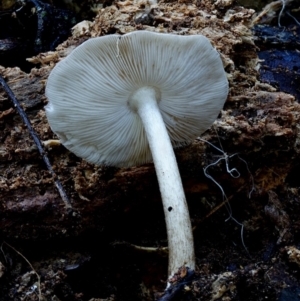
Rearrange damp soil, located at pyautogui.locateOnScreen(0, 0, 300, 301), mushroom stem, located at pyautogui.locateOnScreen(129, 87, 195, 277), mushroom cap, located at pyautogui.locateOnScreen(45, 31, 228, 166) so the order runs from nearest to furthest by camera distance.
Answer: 1. mushroom cap, located at pyautogui.locateOnScreen(45, 31, 228, 166)
2. mushroom stem, located at pyautogui.locateOnScreen(129, 87, 195, 277)
3. damp soil, located at pyautogui.locateOnScreen(0, 0, 300, 301)

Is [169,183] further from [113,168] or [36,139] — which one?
[36,139]

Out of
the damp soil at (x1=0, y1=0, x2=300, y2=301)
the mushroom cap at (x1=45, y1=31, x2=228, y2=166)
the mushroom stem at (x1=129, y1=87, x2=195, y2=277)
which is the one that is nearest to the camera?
the mushroom cap at (x1=45, y1=31, x2=228, y2=166)

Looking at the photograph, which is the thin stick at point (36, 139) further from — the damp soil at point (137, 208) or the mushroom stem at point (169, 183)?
the mushroom stem at point (169, 183)

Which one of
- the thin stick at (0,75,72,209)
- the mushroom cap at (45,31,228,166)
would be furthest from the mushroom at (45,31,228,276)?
the thin stick at (0,75,72,209)

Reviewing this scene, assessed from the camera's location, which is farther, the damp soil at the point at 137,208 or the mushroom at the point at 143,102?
the damp soil at the point at 137,208

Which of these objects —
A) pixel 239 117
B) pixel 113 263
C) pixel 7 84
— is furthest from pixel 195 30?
pixel 113 263

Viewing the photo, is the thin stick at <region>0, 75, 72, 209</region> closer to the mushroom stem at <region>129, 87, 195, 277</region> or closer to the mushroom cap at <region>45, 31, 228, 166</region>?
the mushroom cap at <region>45, 31, 228, 166</region>

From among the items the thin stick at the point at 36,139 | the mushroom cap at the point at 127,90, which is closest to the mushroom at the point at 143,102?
the mushroom cap at the point at 127,90
